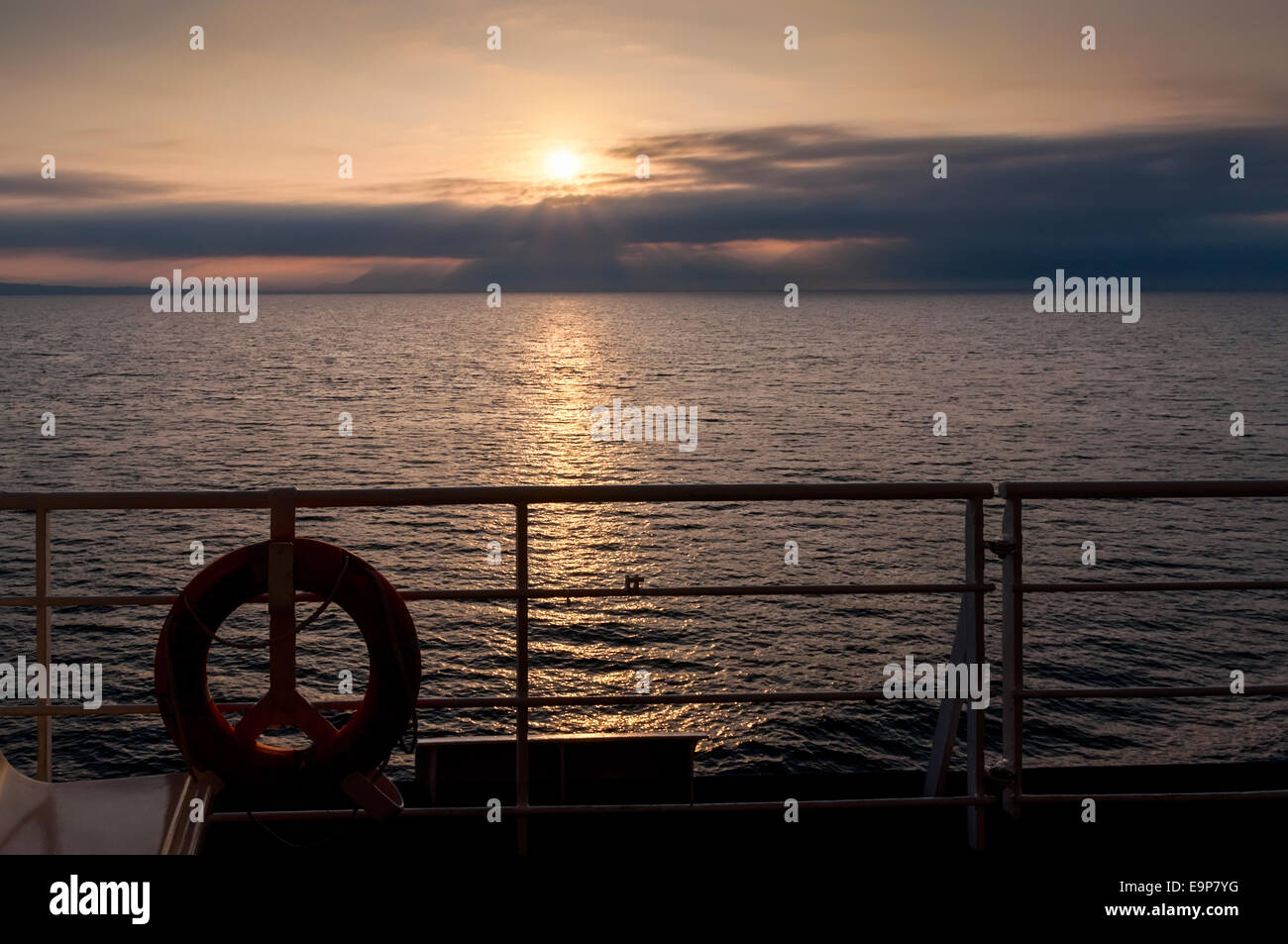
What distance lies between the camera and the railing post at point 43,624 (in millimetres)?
2576

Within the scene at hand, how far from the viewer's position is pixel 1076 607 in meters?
20.3

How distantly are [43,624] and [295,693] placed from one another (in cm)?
64

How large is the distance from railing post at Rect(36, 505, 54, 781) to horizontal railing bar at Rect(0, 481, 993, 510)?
0.06 meters

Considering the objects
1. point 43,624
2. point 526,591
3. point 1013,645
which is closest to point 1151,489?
point 1013,645

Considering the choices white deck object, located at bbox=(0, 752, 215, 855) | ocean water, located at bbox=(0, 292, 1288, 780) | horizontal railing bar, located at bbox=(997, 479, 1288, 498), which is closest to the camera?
white deck object, located at bbox=(0, 752, 215, 855)

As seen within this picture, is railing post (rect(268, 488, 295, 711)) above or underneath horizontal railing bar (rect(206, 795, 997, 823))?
above

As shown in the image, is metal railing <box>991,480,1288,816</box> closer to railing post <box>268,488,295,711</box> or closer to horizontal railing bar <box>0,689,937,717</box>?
horizontal railing bar <box>0,689,937,717</box>

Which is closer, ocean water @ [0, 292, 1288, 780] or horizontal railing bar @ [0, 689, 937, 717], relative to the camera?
horizontal railing bar @ [0, 689, 937, 717]

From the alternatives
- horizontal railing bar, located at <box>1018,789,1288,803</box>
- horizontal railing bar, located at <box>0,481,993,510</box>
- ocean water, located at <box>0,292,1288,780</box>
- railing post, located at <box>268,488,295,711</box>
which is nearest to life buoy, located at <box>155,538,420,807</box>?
railing post, located at <box>268,488,295,711</box>

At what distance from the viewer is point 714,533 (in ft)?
84.5

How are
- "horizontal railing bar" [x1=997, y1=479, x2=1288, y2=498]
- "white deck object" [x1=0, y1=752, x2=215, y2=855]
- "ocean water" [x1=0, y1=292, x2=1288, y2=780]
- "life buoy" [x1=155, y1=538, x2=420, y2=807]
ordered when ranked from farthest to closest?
"ocean water" [x1=0, y1=292, x2=1288, y2=780], "horizontal railing bar" [x1=997, y1=479, x2=1288, y2=498], "life buoy" [x1=155, y1=538, x2=420, y2=807], "white deck object" [x1=0, y1=752, x2=215, y2=855]

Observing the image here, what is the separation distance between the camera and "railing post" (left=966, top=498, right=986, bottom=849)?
2.81m
